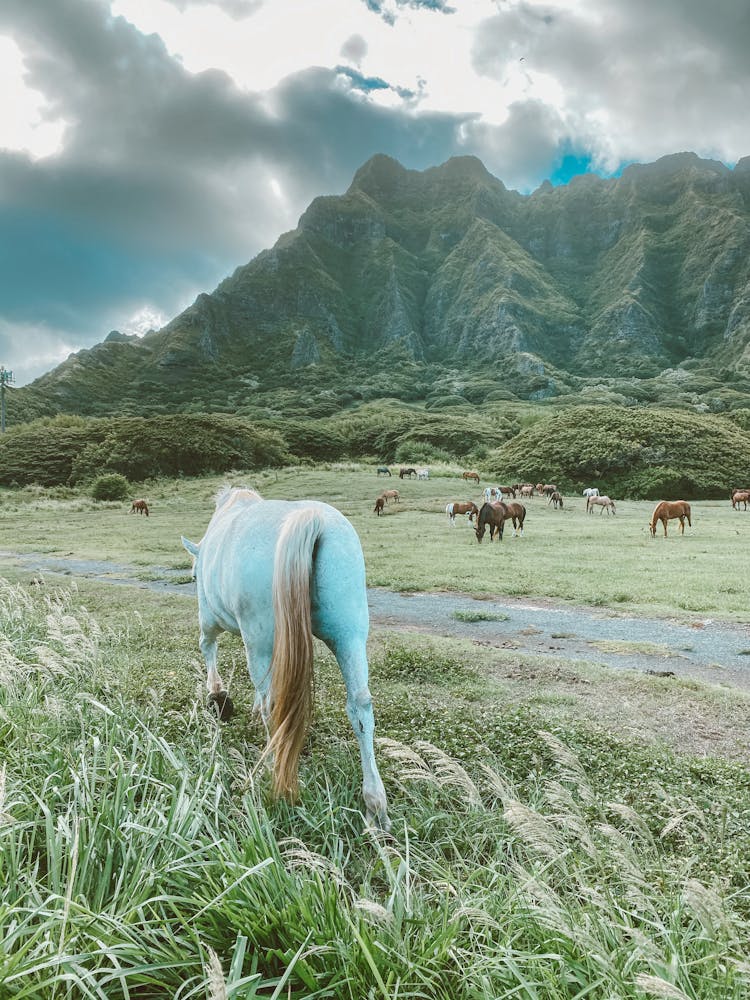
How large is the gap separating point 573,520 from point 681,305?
16397cm

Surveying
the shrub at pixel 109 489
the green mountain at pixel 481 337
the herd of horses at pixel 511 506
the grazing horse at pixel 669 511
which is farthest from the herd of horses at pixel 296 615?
the green mountain at pixel 481 337

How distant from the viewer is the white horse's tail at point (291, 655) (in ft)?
11.3

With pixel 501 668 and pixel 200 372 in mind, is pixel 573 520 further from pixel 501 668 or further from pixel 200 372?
pixel 200 372

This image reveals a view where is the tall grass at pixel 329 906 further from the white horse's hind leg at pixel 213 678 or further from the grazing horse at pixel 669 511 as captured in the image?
the grazing horse at pixel 669 511

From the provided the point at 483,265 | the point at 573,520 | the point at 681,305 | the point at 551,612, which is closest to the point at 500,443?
the point at 573,520

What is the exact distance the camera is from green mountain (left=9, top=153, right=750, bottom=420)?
399 ft

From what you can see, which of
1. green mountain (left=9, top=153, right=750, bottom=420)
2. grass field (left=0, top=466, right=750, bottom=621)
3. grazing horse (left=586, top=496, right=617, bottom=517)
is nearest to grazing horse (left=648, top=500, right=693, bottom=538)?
grass field (left=0, top=466, right=750, bottom=621)

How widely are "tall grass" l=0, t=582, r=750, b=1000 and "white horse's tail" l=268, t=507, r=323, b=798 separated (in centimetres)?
35

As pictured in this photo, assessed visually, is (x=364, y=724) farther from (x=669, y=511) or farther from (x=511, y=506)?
(x=669, y=511)

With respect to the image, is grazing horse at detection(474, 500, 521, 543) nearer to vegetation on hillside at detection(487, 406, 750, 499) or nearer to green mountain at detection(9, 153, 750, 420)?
vegetation on hillside at detection(487, 406, 750, 499)

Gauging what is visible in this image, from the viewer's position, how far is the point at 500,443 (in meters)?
69.6

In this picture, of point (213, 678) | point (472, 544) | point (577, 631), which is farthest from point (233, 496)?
point (472, 544)

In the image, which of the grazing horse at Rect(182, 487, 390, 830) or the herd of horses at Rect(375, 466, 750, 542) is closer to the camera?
the grazing horse at Rect(182, 487, 390, 830)

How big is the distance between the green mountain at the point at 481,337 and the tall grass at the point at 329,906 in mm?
102367
